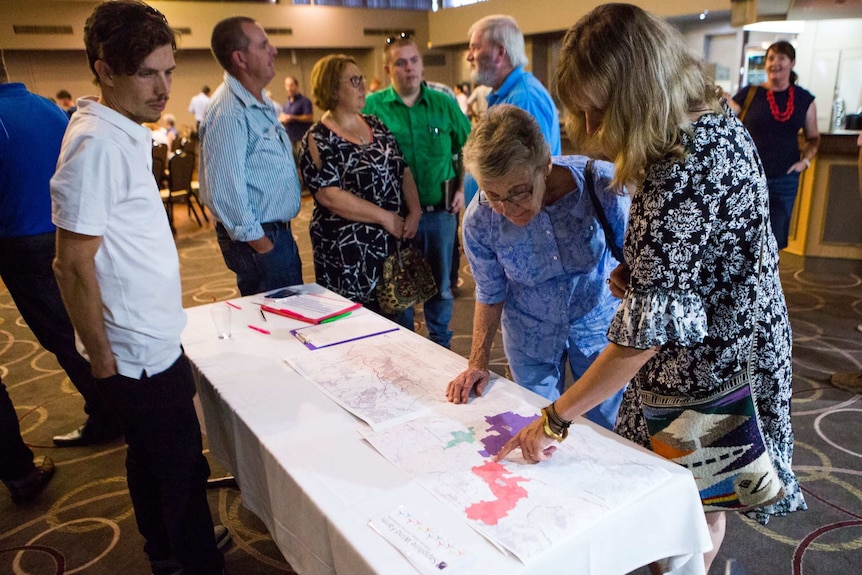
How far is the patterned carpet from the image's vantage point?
1.76 meters

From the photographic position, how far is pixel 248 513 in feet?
6.75

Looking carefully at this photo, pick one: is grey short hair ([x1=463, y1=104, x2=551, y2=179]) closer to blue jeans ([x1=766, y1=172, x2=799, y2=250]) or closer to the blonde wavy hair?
the blonde wavy hair

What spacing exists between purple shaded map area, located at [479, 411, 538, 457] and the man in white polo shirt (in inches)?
28.8

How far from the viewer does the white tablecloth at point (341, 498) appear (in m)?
0.88

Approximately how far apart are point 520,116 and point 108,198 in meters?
0.86

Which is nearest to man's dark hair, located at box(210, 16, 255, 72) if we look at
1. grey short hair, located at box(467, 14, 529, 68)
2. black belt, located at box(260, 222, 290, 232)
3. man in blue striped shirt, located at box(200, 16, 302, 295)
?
man in blue striped shirt, located at box(200, 16, 302, 295)

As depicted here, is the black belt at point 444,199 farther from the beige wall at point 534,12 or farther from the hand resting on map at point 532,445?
the beige wall at point 534,12

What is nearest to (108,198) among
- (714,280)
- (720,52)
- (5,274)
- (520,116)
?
(520,116)

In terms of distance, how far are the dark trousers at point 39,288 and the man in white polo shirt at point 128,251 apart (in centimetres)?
82

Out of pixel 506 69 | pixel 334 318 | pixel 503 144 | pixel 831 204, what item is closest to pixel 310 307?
pixel 334 318

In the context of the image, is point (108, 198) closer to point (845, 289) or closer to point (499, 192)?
point (499, 192)

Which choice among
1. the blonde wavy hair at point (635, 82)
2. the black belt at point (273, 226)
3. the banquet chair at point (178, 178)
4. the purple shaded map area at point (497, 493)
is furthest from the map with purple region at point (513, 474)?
the banquet chair at point (178, 178)

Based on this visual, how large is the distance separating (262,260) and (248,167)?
361mm

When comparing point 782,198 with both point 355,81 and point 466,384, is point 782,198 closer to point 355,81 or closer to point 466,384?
point 355,81
